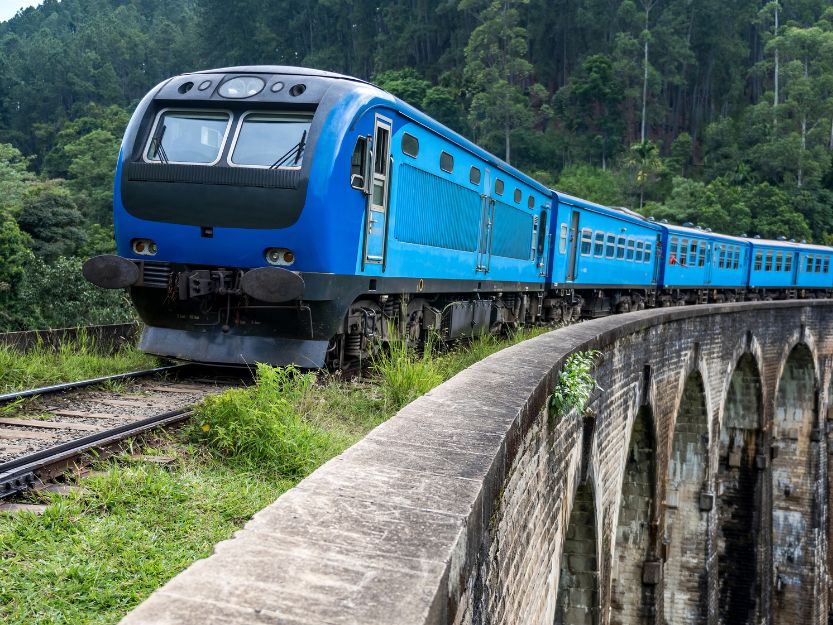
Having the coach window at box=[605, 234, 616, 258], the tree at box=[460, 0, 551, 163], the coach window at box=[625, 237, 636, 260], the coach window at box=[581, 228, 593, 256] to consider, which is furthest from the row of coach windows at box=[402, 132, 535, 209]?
the tree at box=[460, 0, 551, 163]

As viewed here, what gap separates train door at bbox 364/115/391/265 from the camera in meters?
7.86

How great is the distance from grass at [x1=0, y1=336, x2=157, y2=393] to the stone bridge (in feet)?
11.3

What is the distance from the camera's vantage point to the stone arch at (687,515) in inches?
631

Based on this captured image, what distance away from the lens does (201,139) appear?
25.1 ft

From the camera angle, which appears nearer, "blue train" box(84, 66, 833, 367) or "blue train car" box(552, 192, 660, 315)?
"blue train" box(84, 66, 833, 367)

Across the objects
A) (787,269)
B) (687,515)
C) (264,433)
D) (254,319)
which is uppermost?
(787,269)

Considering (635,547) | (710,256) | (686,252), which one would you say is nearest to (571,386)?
(635,547)

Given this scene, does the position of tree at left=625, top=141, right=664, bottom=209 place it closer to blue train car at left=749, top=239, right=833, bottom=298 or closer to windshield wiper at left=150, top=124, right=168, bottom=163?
blue train car at left=749, top=239, right=833, bottom=298

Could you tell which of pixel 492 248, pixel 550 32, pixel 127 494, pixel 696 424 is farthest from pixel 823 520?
pixel 550 32

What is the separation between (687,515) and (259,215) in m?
12.6

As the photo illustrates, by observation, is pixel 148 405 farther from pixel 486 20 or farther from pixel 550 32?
pixel 550 32

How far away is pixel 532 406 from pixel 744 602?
20149mm

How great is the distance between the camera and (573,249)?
1728cm

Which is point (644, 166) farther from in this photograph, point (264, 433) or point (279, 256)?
point (264, 433)
